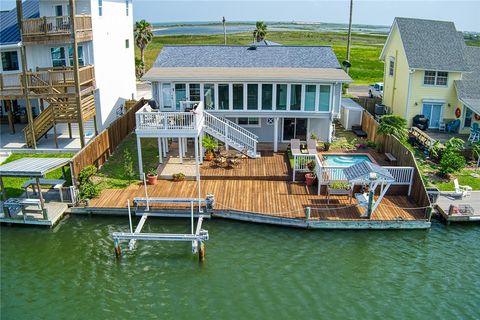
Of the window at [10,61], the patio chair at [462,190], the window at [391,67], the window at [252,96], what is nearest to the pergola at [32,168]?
the window at [252,96]

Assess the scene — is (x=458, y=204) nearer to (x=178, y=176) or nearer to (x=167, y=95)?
(x=178, y=176)

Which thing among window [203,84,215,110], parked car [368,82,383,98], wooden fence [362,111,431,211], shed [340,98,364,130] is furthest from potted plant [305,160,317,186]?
parked car [368,82,383,98]

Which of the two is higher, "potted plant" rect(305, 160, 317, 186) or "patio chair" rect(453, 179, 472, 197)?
"potted plant" rect(305, 160, 317, 186)

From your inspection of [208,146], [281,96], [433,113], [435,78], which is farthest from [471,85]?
[208,146]

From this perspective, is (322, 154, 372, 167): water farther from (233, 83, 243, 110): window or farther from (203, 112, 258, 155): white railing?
(233, 83, 243, 110): window

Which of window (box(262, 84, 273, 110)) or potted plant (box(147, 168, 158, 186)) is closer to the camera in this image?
potted plant (box(147, 168, 158, 186))
